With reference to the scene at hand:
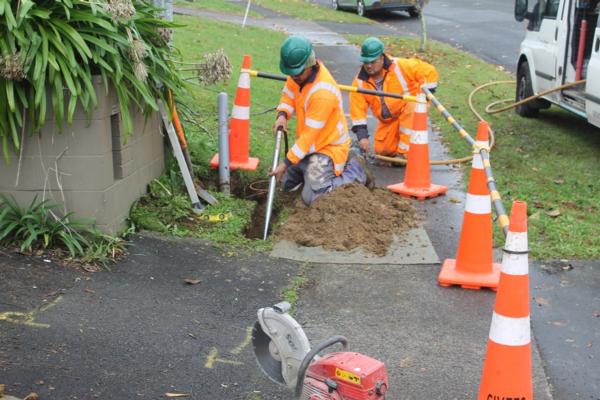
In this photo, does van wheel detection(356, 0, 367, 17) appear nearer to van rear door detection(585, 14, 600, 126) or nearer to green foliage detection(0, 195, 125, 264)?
van rear door detection(585, 14, 600, 126)

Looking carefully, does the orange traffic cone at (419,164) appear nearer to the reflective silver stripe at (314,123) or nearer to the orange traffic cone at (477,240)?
the reflective silver stripe at (314,123)

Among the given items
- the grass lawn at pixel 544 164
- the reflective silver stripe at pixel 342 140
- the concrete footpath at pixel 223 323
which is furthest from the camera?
the reflective silver stripe at pixel 342 140

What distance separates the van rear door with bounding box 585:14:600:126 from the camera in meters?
8.28

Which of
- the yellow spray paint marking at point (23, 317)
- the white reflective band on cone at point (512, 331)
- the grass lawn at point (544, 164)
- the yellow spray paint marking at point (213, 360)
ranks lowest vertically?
the yellow spray paint marking at point (213, 360)

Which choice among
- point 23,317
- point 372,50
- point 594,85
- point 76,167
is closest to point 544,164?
point 594,85

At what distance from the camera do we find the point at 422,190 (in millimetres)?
7359

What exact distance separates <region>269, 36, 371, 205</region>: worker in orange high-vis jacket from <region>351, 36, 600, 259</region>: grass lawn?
4.67ft

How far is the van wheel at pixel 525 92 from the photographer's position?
10859 millimetres

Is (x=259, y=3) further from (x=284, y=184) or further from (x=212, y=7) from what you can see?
(x=284, y=184)

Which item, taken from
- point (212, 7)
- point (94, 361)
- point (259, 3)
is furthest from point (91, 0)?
point (259, 3)

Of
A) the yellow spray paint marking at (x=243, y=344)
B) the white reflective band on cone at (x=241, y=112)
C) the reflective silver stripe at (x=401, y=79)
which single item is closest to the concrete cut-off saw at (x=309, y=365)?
the yellow spray paint marking at (x=243, y=344)

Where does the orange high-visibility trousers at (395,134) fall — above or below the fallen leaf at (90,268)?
above

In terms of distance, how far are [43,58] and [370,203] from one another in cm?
283

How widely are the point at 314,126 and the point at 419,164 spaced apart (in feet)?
4.16
